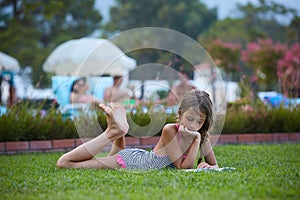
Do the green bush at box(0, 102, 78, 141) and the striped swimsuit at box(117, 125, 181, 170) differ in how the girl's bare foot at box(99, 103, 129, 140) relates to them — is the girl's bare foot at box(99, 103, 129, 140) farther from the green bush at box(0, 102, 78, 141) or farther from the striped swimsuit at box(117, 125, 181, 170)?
the green bush at box(0, 102, 78, 141)

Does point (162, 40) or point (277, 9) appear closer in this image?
point (162, 40)

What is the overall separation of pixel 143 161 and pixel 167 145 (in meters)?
0.24

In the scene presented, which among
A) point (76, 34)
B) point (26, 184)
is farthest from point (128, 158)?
point (76, 34)

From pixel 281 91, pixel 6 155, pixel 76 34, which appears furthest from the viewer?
pixel 76 34

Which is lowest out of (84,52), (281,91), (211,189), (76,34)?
(211,189)

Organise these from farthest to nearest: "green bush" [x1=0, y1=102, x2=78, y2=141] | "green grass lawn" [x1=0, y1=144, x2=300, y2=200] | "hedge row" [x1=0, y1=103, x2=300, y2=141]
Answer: "green bush" [x1=0, y1=102, x2=78, y2=141]
"hedge row" [x1=0, y1=103, x2=300, y2=141]
"green grass lawn" [x1=0, y1=144, x2=300, y2=200]

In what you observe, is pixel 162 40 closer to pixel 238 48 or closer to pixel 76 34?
pixel 238 48

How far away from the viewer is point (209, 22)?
31312 mm

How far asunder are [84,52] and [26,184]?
10703 mm

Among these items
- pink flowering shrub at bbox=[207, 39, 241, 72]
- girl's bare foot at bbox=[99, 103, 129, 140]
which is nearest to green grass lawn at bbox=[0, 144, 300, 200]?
girl's bare foot at bbox=[99, 103, 129, 140]

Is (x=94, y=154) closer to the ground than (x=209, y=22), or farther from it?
closer to the ground

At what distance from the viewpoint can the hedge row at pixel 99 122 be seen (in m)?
5.78

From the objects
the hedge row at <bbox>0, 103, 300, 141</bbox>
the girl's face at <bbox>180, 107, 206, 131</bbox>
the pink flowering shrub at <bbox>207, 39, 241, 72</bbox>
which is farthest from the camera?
the pink flowering shrub at <bbox>207, 39, 241, 72</bbox>

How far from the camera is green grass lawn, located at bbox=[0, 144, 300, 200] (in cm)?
285
